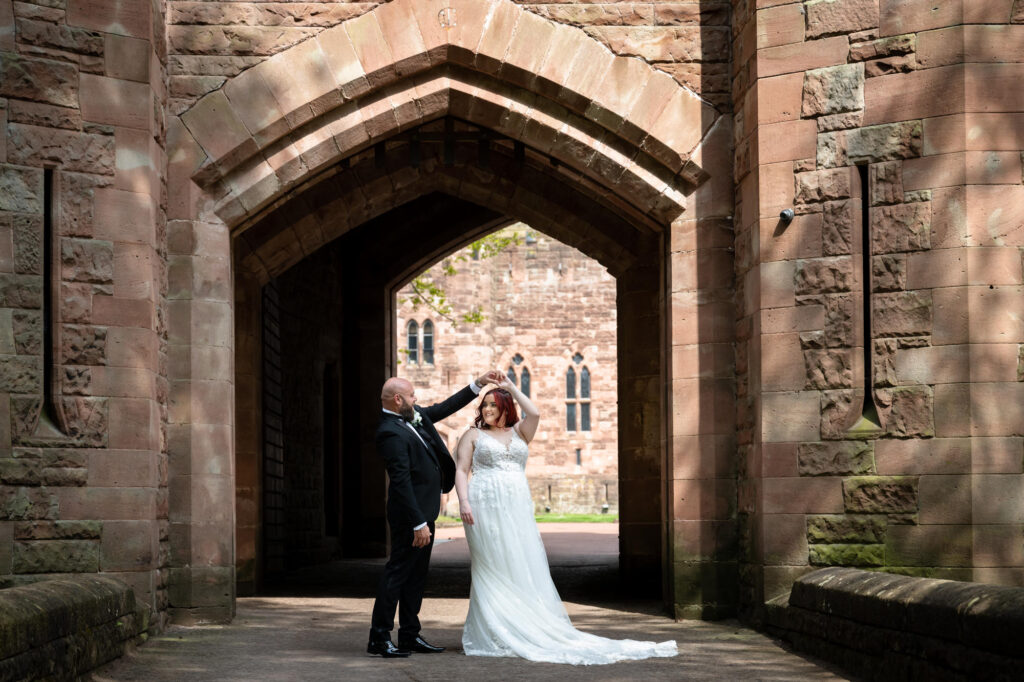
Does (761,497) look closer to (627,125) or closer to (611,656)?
(611,656)

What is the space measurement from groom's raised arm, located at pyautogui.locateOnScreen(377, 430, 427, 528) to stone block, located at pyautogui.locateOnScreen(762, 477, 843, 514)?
2038 mm

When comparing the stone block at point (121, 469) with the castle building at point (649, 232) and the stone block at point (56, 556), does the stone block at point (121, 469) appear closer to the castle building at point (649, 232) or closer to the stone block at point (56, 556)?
the castle building at point (649, 232)

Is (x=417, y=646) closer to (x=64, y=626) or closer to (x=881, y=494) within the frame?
(x=64, y=626)

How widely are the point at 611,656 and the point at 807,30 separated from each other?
3652mm

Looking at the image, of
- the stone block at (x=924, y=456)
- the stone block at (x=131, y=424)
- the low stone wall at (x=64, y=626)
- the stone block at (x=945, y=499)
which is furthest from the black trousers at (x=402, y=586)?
the stone block at (x=945, y=499)

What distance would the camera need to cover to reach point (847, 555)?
7.41 metres

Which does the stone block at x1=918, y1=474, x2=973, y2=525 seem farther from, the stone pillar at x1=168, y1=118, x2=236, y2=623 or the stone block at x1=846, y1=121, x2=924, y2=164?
the stone pillar at x1=168, y1=118, x2=236, y2=623

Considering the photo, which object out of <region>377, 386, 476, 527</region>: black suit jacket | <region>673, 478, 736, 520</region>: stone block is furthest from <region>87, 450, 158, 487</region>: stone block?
<region>673, 478, 736, 520</region>: stone block

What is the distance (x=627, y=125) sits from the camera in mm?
8547

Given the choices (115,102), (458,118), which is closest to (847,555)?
(458,118)

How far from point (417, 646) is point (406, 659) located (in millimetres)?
280

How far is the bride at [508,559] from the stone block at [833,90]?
2.38 meters

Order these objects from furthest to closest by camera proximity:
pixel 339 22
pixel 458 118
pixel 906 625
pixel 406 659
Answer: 1. pixel 458 118
2. pixel 339 22
3. pixel 406 659
4. pixel 906 625

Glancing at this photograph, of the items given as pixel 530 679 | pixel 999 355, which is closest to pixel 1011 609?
pixel 530 679
